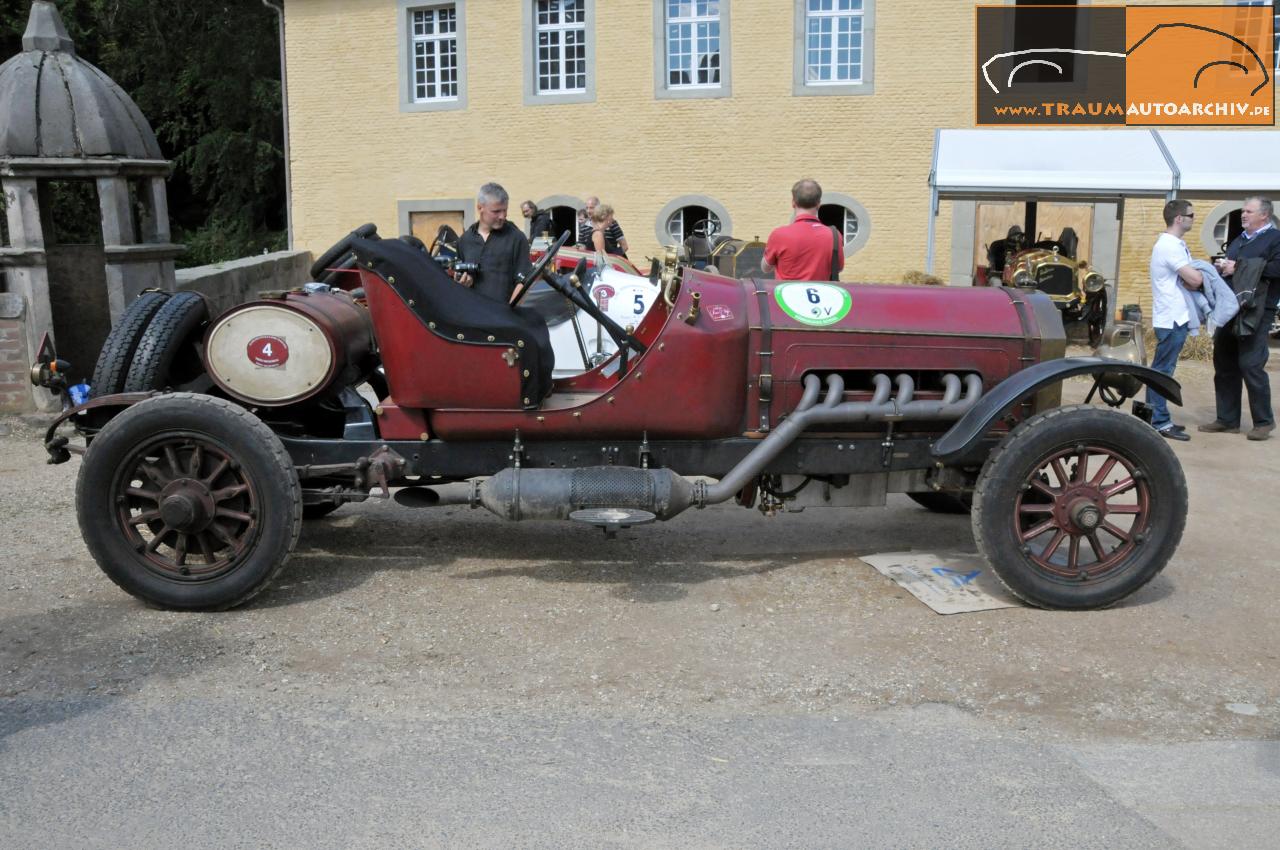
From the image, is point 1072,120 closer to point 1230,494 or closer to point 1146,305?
point 1146,305

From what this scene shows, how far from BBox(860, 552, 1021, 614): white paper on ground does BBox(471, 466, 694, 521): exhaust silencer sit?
116 cm

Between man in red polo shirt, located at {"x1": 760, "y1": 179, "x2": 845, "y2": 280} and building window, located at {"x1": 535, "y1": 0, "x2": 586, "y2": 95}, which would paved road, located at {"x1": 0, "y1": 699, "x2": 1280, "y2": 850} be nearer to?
man in red polo shirt, located at {"x1": 760, "y1": 179, "x2": 845, "y2": 280}

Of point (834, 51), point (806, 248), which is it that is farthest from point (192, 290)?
point (834, 51)

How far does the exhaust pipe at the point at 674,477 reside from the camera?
16.3 ft

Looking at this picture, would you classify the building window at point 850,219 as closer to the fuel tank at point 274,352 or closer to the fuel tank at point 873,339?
the fuel tank at point 873,339

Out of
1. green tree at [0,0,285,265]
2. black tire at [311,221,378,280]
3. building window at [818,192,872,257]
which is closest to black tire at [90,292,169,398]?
black tire at [311,221,378,280]

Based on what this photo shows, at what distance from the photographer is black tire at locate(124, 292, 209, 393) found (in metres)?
5.26

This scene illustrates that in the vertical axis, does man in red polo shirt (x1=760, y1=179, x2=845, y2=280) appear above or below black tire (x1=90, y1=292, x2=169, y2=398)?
above

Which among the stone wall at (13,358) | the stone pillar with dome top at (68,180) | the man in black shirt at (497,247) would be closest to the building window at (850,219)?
the stone pillar with dome top at (68,180)

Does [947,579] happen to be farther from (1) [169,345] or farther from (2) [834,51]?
(2) [834,51]

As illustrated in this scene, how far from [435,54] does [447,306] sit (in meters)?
15.7

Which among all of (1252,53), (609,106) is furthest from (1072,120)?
(609,106)

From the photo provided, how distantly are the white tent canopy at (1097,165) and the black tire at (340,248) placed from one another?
31.0ft

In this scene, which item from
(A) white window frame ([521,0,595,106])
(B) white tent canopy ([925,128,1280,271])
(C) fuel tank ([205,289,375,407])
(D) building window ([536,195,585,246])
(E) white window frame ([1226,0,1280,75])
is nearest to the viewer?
(C) fuel tank ([205,289,375,407])
